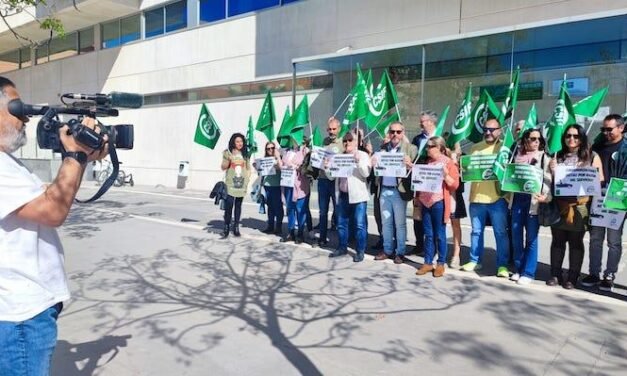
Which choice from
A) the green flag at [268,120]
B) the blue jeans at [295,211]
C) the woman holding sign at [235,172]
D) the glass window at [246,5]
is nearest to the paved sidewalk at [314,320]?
the blue jeans at [295,211]

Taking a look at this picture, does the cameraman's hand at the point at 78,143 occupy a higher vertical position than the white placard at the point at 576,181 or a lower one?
higher

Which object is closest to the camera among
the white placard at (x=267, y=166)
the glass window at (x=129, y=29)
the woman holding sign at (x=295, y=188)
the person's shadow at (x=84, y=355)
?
the person's shadow at (x=84, y=355)

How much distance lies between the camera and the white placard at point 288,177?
8234 mm

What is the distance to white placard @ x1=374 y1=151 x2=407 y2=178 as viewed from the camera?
663 centimetres

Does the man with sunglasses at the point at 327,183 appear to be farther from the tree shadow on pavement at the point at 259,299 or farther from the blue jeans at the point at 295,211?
the tree shadow on pavement at the point at 259,299

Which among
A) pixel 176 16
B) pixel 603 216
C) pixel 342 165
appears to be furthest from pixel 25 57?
pixel 603 216

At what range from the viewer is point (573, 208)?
5.45m

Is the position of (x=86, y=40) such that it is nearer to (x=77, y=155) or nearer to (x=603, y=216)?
(x=603, y=216)

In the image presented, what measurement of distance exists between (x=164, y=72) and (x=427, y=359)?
1861 centimetres

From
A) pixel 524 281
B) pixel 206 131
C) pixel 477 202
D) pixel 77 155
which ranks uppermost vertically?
pixel 206 131

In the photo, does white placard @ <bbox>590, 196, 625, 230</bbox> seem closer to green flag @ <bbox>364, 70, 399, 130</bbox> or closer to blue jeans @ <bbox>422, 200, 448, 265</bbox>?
blue jeans @ <bbox>422, 200, 448, 265</bbox>

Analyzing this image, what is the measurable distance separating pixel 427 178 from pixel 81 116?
4.74 metres

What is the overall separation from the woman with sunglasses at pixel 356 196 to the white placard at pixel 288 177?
1.16 metres

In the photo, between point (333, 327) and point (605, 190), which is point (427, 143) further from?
point (333, 327)
